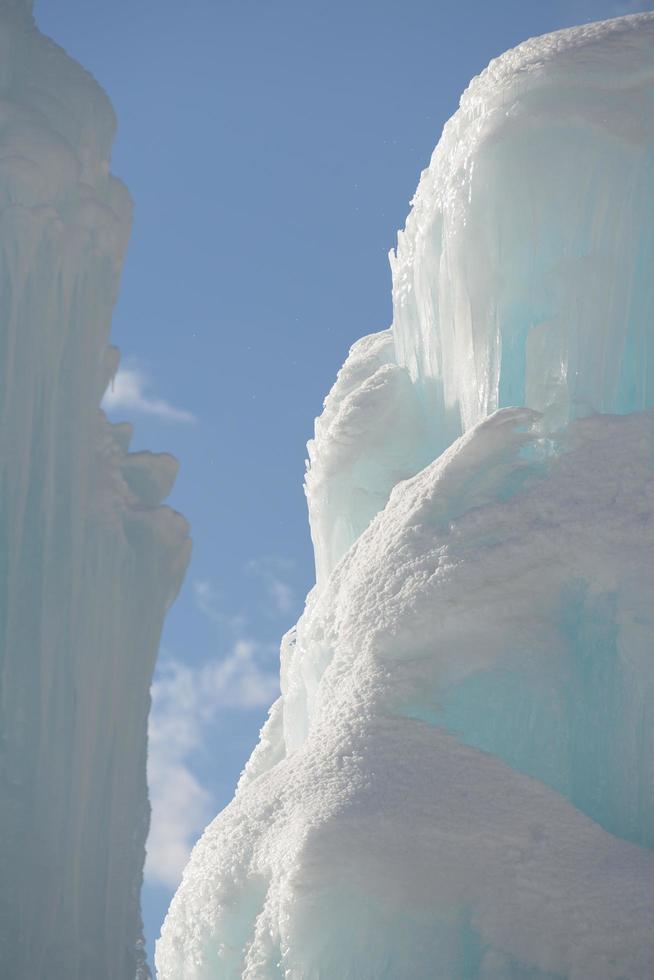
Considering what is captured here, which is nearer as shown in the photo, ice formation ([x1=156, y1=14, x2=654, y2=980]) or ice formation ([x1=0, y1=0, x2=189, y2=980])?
ice formation ([x1=156, y1=14, x2=654, y2=980])

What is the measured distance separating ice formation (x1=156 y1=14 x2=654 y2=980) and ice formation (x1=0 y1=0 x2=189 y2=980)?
3.76 feet

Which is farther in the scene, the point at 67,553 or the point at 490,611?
the point at 67,553

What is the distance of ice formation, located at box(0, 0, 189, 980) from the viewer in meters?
14.3

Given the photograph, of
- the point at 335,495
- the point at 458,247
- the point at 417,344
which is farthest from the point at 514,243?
the point at 335,495

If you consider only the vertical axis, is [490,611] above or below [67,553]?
below

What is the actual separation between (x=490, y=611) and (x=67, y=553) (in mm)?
4430

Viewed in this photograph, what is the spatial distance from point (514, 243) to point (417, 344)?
2.38 meters

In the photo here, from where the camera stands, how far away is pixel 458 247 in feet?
54.5

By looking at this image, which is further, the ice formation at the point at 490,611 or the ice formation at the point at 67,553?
the ice formation at the point at 67,553

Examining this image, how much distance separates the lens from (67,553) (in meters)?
15.3

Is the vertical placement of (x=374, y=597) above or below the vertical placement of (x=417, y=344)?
below

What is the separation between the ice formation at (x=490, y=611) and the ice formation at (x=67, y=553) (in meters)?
1.15

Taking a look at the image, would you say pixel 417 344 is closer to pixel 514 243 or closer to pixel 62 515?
pixel 514 243

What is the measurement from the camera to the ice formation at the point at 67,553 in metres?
14.3
